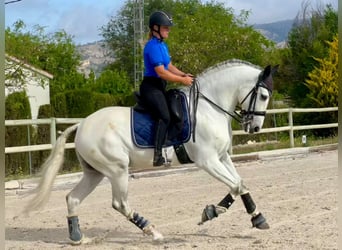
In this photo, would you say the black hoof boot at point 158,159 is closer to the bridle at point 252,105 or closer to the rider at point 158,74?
the rider at point 158,74

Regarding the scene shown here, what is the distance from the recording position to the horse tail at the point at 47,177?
688cm

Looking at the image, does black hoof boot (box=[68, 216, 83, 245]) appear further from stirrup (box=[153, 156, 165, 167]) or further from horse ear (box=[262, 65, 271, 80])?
horse ear (box=[262, 65, 271, 80])

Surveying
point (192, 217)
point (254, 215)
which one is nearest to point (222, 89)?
point (254, 215)

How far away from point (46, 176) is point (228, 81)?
2295 mm

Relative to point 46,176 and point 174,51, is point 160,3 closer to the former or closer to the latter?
point 174,51

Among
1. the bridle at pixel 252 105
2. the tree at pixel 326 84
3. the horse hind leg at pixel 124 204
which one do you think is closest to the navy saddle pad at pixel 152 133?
the horse hind leg at pixel 124 204

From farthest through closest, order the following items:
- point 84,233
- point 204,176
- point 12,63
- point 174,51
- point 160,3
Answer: point 160,3
point 174,51
point 12,63
point 204,176
point 84,233

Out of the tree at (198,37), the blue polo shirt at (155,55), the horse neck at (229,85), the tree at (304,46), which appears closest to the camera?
the blue polo shirt at (155,55)

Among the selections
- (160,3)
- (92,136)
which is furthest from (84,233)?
(160,3)

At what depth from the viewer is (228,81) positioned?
22.6 ft

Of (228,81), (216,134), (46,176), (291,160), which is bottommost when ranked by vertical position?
(291,160)

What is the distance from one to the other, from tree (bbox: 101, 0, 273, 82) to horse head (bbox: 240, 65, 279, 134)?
20.9 metres

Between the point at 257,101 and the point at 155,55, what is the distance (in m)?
1.23

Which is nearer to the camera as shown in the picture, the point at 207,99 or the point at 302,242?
the point at 302,242
